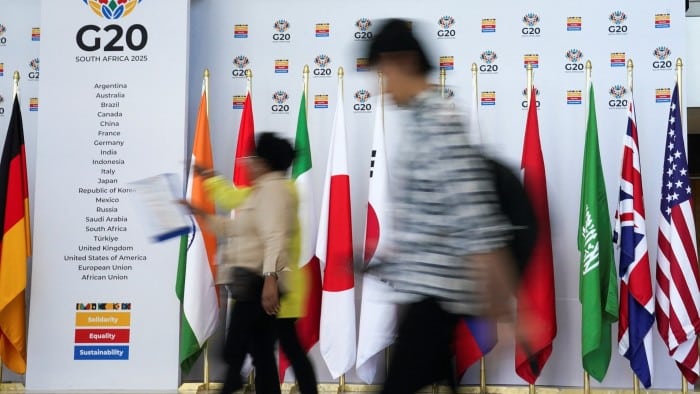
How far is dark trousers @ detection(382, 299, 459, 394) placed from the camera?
2035 mm

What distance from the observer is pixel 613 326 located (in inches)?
220

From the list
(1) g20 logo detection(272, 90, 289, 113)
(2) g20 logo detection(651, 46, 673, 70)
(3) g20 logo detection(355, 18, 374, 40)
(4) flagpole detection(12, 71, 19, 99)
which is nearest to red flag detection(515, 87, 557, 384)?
(2) g20 logo detection(651, 46, 673, 70)

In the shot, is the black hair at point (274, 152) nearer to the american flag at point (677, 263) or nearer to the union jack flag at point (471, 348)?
the union jack flag at point (471, 348)

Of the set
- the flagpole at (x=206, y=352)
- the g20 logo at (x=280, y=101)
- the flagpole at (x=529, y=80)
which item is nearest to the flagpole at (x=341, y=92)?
the g20 logo at (x=280, y=101)

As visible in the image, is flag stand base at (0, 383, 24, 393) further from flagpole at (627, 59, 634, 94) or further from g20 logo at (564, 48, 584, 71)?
flagpole at (627, 59, 634, 94)

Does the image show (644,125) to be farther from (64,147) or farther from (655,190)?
(64,147)

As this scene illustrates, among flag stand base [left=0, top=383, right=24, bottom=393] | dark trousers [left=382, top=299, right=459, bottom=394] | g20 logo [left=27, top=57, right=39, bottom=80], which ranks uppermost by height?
g20 logo [left=27, top=57, right=39, bottom=80]

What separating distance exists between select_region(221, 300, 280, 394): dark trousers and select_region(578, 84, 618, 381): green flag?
2.39 m

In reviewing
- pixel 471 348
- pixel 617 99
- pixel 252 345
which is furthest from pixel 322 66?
pixel 252 345

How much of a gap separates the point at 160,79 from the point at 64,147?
0.83 meters

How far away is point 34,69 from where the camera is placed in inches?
239

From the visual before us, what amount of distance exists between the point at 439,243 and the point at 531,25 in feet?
13.8

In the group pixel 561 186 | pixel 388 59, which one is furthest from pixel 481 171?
pixel 561 186

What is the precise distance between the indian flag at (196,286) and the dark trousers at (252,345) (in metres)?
1.85
